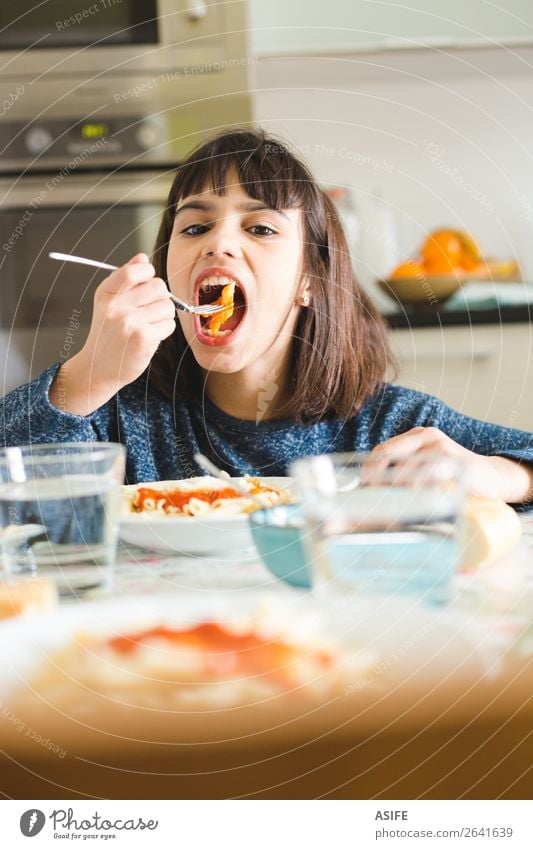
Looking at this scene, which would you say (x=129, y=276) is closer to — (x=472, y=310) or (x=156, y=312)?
(x=156, y=312)

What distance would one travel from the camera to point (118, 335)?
2.08 ft

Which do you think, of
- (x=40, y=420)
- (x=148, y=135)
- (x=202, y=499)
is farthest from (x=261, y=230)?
(x=148, y=135)

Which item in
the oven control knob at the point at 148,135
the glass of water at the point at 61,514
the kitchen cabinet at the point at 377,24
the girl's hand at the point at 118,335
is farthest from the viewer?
the kitchen cabinet at the point at 377,24

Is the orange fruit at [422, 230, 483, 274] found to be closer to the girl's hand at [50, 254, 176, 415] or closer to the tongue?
the tongue

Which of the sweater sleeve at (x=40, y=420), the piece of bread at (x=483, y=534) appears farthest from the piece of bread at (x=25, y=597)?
the sweater sleeve at (x=40, y=420)

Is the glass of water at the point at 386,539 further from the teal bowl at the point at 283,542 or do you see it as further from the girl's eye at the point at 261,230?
the girl's eye at the point at 261,230

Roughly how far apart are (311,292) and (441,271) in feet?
1.81

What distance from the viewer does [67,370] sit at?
2.19ft

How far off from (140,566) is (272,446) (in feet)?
1.27

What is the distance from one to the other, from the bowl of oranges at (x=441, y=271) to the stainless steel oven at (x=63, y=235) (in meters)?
0.36

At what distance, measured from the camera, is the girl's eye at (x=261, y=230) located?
77 cm

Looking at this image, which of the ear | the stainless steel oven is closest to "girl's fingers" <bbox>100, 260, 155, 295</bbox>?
the ear

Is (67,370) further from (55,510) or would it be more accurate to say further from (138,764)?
(138,764)

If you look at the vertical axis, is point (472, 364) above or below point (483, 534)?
above
